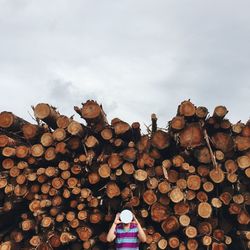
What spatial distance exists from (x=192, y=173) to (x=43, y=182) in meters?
2.06

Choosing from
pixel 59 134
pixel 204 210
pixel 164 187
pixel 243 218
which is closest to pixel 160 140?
pixel 164 187

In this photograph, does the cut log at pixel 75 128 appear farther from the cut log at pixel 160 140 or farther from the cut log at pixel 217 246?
the cut log at pixel 217 246

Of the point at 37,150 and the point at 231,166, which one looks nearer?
the point at 231,166

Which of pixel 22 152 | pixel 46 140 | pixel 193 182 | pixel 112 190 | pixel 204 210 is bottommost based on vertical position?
pixel 204 210

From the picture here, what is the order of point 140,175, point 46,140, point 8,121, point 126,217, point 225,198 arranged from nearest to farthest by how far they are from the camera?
point 126,217 → point 140,175 → point 225,198 → point 46,140 → point 8,121

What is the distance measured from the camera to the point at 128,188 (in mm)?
6121

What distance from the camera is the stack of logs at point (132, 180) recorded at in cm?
612

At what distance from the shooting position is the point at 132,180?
20.4 ft

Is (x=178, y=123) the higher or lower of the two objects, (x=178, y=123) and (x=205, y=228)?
the higher

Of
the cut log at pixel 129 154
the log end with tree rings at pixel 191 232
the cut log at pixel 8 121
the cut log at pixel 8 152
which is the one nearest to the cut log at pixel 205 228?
the log end with tree rings at pixel 191 232

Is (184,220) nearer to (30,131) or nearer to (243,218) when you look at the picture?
(243,218)

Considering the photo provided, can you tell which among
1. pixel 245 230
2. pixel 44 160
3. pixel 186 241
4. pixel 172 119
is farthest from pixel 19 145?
pixel 245 230

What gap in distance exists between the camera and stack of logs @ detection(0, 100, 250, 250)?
6.12 metres

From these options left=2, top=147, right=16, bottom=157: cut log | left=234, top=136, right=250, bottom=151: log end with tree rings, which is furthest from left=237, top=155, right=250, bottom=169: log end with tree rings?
left=2, top=147, right=16, bottom=157: cut log
